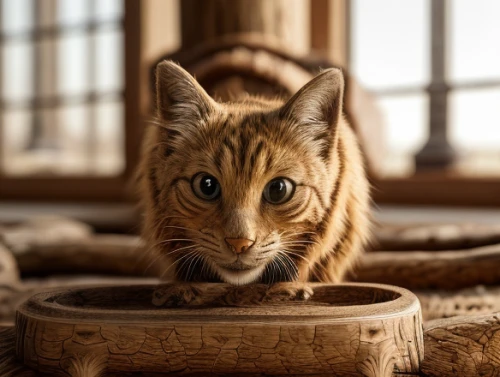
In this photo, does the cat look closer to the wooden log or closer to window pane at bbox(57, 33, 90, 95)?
the wooden log

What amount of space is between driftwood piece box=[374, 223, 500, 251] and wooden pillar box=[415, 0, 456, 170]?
75 centimetres

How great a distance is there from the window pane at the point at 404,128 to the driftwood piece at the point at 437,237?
888 millimetres

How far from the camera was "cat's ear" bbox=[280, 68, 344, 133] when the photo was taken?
835mm

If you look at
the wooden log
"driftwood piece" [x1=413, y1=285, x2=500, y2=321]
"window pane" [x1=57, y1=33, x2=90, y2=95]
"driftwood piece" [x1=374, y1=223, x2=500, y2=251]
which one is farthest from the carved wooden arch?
"window pane" [x1=57, y1=33, x2=90, y2=95]

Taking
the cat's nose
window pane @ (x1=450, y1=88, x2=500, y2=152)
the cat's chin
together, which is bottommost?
the cat's chin

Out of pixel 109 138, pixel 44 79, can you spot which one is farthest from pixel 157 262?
pixel 44 79

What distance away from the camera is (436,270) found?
1.40 m

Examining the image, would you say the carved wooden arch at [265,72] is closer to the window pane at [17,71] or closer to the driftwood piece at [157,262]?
the driftwood piece at [157,262]

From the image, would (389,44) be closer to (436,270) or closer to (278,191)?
(436,270)

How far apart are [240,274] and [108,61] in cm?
287

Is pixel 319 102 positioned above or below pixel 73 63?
below

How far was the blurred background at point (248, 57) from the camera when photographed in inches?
86.6

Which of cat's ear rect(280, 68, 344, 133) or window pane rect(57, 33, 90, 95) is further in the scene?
window pane rect(57, 33, 90, 95)

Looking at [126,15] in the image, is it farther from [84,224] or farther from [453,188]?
[453,188]
